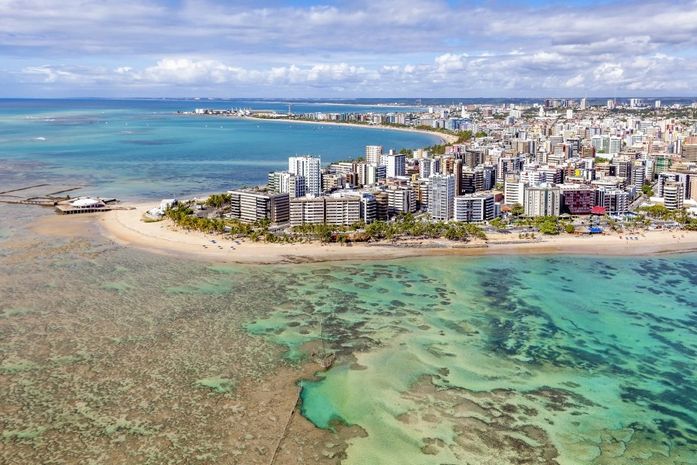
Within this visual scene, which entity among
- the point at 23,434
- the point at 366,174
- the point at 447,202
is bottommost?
the point at 23,434

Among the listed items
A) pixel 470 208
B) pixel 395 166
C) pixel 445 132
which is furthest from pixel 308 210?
pixel 445 132

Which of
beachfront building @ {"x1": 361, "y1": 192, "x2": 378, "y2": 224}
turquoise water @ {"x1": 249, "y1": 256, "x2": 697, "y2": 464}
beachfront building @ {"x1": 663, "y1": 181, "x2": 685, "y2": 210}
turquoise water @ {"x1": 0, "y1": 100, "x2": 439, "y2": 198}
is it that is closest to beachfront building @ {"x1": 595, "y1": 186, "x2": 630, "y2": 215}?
beachfront building @ {"x1": 663, "y1": 181, "x2": 685, "y2": 210}

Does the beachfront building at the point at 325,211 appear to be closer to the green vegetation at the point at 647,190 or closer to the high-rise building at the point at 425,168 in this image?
the high-rise building at the point at 425,168

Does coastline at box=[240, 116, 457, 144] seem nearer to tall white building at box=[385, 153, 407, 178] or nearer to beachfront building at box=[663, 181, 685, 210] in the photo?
tall white building at box=[385, 153, 407, 178]

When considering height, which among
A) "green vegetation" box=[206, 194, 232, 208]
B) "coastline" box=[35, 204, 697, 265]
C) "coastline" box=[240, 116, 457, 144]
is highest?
"coastline" box=[240, 116, 457, 144]

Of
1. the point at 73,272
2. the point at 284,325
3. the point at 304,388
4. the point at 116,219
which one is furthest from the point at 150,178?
the point at 304,388

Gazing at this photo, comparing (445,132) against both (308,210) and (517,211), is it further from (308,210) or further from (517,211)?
(308,210)
